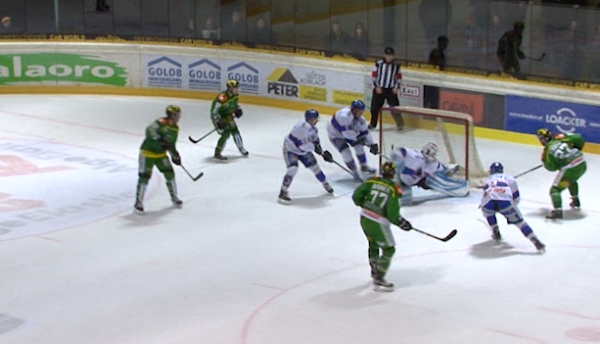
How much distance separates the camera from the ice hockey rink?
9594mm

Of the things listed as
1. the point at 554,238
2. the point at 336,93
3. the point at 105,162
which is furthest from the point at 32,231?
the point at 336,93

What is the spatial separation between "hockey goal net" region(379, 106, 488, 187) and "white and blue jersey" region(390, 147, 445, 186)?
55cm

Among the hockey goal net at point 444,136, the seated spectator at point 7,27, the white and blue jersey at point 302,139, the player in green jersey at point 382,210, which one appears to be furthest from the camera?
the seated spectator at point 7,27

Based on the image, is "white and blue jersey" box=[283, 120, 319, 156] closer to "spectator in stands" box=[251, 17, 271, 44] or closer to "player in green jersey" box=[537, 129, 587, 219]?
"player in green jersey" box=[537, 129, 587, 219]

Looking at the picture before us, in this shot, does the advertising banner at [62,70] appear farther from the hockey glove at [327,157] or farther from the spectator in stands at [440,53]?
the hockey glove at [327,157]

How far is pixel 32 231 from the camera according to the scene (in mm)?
12617

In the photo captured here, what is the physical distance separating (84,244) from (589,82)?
766cm

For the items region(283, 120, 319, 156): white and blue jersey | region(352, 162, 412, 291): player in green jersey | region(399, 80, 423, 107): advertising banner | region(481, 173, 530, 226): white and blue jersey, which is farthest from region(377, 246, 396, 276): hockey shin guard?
region(399, 80, 423, 107): advertising banner

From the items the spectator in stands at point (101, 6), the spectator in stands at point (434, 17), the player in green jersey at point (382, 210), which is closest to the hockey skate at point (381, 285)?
the player in green jersey at point (382, 210)

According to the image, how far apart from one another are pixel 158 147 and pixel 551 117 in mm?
6089

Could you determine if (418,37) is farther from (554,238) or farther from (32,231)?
(32,231)

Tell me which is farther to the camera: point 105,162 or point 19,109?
point 19,109

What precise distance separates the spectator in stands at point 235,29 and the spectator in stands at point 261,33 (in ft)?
0.74

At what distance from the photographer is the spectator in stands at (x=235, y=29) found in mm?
19797
